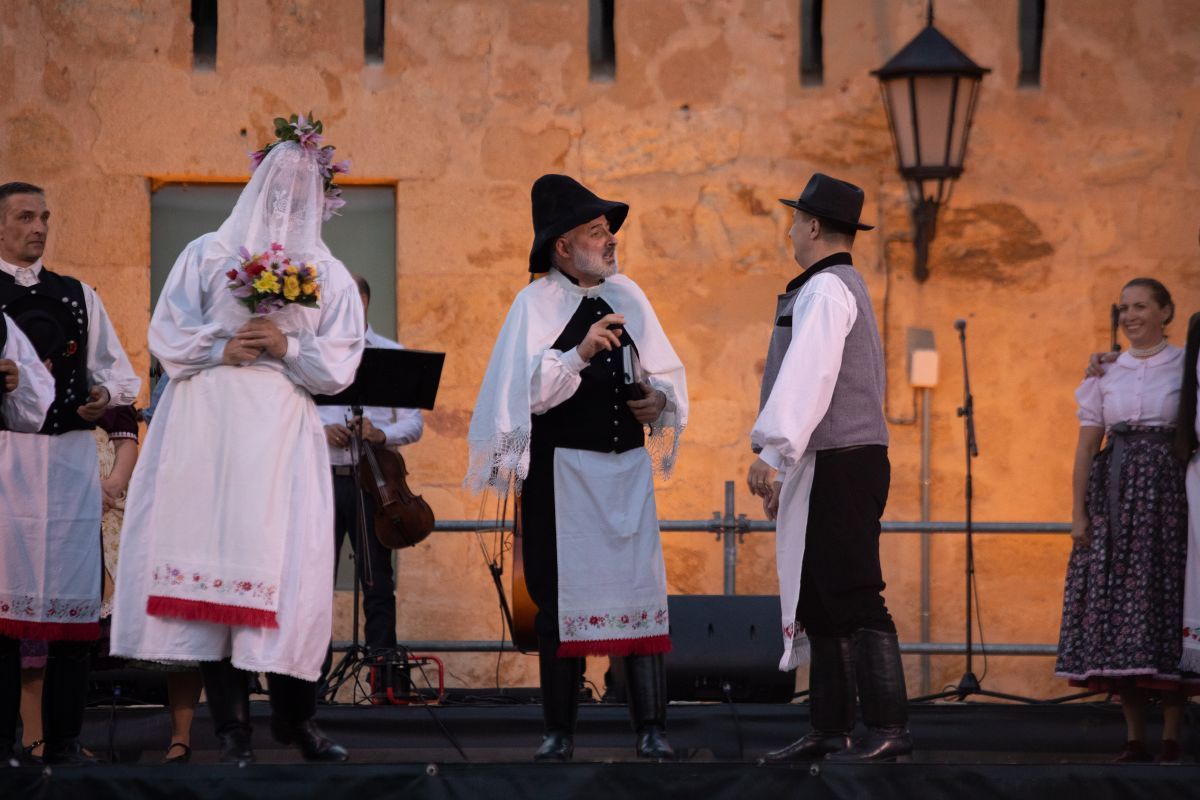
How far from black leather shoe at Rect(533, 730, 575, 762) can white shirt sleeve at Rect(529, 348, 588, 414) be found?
99 cm

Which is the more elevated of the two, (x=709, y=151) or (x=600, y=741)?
(x=709, y=151)

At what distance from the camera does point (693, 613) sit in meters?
7.09

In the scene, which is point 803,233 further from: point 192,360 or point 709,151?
point 709,151

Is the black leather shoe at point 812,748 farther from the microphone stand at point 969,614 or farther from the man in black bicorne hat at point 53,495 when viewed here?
the man in black bicorne hat at point 53,495

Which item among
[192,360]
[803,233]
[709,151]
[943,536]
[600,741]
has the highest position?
[709,151]

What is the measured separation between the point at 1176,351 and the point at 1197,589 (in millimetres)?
851

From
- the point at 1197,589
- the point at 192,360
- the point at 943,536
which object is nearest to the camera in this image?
the point at 192,360

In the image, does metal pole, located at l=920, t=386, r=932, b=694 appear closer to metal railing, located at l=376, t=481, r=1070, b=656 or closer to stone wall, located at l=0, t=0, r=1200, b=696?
stone wall, located at l=0, t=0, r=1200, b=696

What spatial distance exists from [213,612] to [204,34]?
180 inches

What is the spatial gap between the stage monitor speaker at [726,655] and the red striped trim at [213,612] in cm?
213

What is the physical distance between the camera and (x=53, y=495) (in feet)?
18.9

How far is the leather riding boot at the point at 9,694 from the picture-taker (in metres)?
5.43

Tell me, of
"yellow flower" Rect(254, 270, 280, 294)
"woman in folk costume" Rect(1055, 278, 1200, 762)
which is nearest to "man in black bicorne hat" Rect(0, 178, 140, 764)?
"yellow flower" Rect(254, 270, 280, 294)

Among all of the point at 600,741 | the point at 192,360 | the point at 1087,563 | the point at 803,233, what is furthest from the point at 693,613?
the point at 192,360
